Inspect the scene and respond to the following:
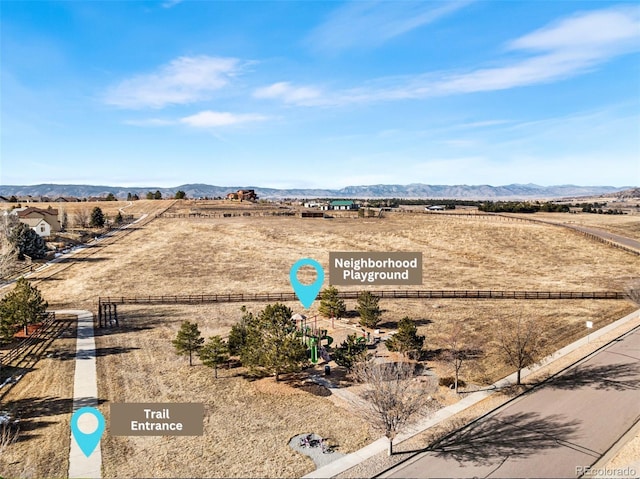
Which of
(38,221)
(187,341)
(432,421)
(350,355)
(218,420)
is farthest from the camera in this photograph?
(38,221)

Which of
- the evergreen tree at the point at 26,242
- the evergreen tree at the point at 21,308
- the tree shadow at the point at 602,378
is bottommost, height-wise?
the tree shadow at the point at 602,378

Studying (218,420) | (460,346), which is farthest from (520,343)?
(218,420)

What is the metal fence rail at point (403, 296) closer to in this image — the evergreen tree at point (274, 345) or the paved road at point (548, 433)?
the evergreen tree at point (274, 345)

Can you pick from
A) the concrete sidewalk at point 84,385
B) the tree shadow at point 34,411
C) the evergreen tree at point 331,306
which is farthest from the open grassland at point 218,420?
the evergreen tree at point 331,306

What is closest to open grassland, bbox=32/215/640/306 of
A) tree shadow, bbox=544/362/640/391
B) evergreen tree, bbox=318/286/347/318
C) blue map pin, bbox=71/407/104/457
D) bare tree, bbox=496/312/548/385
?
evergreen tree, bbox=318/286/347/318

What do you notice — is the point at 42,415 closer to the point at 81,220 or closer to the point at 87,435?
the point at 87,435

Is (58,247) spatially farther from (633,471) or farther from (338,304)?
(633,471)
